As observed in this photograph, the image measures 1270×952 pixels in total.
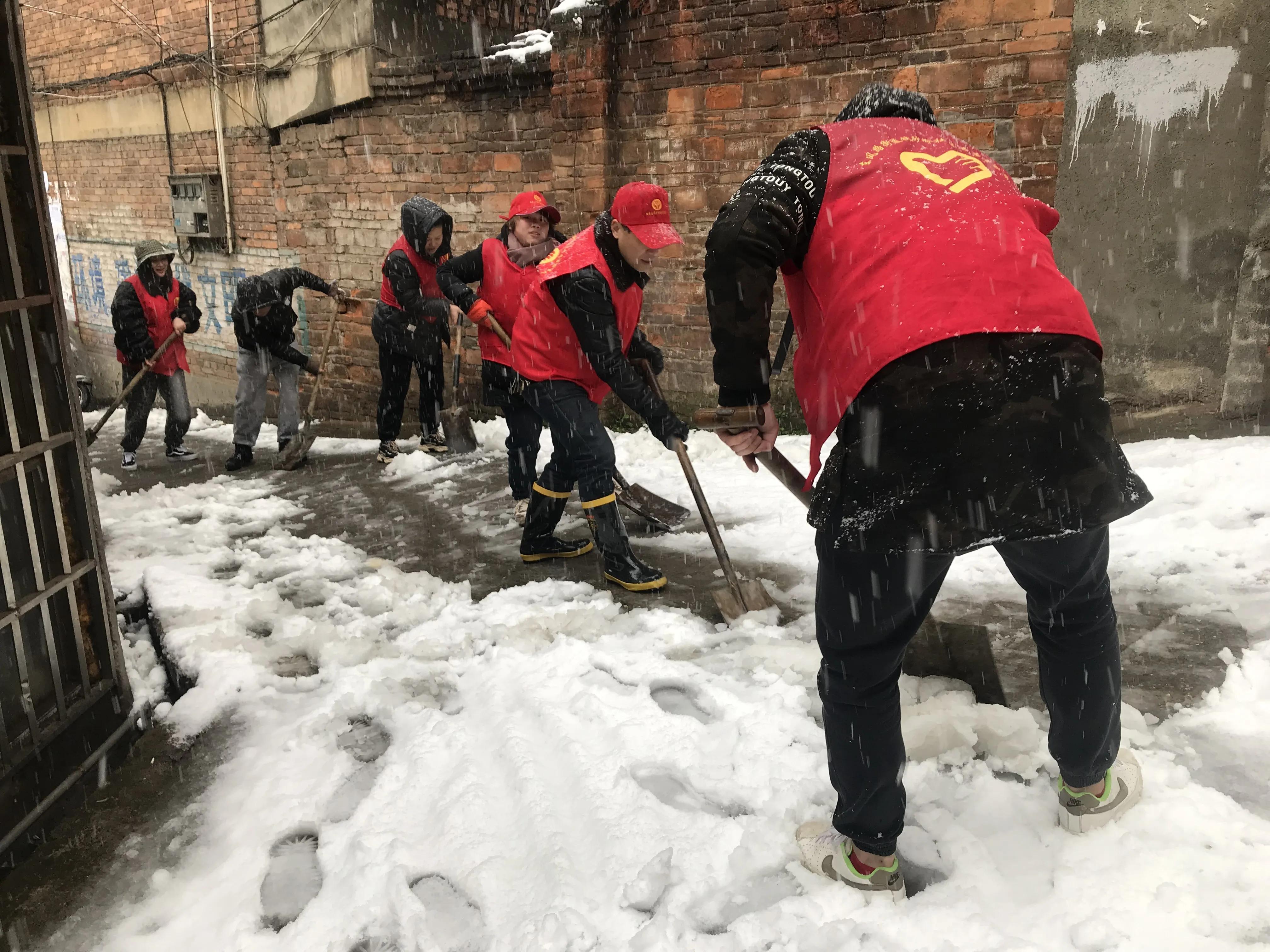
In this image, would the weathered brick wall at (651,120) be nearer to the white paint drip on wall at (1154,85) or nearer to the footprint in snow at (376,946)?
the white paint drip on wall at (1154,85)

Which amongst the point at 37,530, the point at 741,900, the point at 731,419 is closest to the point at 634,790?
the point at 741,900

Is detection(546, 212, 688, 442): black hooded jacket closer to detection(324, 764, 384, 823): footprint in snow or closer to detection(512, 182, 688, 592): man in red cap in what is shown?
detection(512, 182, 688, 592): man in red cap

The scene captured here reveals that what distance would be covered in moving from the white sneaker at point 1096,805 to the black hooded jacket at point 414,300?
4.98 meters

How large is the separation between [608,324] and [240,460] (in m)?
4.55

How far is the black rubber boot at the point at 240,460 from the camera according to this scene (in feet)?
22.3

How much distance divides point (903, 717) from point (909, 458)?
1.15 meters

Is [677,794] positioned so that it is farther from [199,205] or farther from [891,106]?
[199,205]

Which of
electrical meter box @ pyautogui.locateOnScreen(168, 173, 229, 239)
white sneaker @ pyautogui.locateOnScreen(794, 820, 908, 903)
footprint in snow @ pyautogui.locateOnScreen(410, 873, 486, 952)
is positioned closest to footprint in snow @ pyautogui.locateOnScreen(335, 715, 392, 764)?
footprint in snow @ pyautogui.locateOnScreen(410, 873, 486, 952)

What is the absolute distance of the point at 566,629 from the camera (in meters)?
3.32

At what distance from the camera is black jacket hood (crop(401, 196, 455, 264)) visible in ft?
19.3

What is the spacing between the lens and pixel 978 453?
61.0 inches

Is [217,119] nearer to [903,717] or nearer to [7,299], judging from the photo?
[7,299]

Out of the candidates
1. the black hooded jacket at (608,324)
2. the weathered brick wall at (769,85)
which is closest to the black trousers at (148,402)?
the weathered brick wall at (769,85)

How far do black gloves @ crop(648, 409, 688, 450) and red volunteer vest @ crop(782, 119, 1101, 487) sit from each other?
1.66 metres
